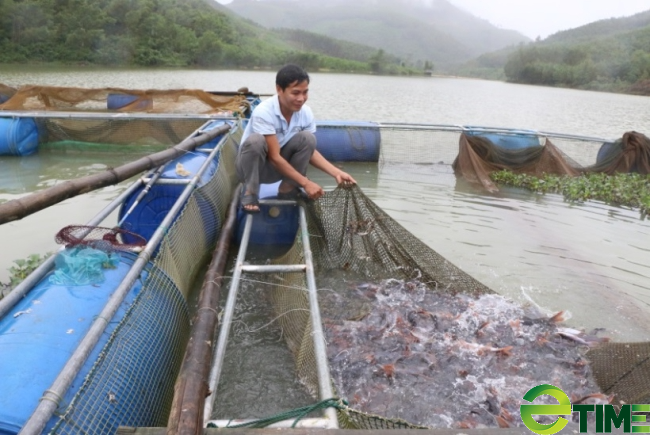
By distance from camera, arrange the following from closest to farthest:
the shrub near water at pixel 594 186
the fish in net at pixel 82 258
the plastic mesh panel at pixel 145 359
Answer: the plastic mesh panel at pixel 145 359, the fish in net at pixel 82 258, the shrub near water at pixel 594 186

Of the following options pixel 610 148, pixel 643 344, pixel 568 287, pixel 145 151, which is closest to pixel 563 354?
pixel 643 344

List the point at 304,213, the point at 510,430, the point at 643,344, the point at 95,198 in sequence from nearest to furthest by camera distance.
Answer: the point at 510,430
the point at 643,344
the point at 304,213
the point at 95,198

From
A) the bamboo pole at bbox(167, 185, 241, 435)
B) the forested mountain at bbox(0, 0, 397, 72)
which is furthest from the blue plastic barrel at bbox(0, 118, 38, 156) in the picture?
the forested mountain at bbox(0, 0, 397, 72)

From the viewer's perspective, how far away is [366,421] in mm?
1863

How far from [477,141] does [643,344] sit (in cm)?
767

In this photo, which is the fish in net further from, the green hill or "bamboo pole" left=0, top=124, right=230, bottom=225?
the green hill

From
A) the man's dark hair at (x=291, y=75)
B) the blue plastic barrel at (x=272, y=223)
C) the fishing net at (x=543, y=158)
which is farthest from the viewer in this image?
the fishing net at (x=543, y=158)

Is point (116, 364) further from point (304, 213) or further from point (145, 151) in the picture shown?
point (145, 151)

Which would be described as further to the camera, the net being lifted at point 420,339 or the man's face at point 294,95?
the man's face at point 294,95

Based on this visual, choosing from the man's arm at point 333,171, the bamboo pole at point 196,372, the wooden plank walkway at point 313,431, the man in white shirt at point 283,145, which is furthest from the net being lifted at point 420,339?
the bamboo pole at point 196,372

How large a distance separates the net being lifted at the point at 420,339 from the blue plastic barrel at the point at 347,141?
582 cm

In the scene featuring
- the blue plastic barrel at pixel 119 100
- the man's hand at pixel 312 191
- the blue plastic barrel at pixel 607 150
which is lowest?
the man's hand at pixel 312 191

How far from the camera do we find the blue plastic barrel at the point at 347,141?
10359mm

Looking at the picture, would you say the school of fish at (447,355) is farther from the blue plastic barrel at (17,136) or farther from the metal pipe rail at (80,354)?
the blue plastic barrel at (17,136)
